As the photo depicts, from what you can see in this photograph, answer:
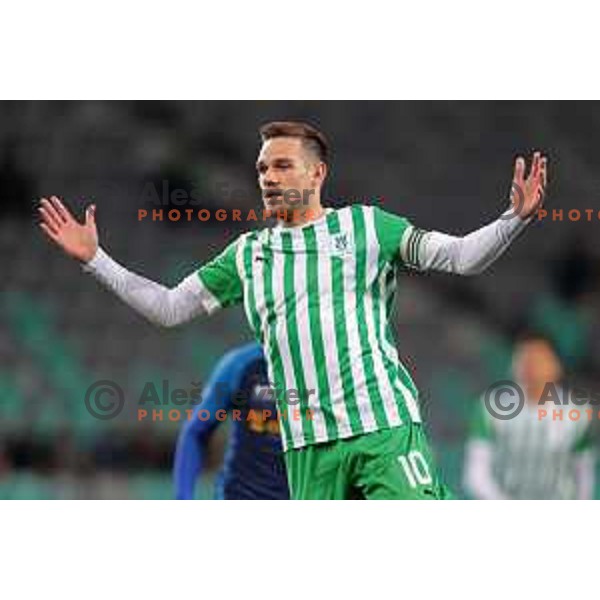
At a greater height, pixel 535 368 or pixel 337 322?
pixel 535 368

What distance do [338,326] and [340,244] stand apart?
27cm

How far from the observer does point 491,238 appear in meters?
4.73

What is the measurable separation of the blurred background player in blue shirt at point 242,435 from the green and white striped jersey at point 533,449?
269cm

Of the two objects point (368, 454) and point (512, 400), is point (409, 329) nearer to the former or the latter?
point (512, 400)

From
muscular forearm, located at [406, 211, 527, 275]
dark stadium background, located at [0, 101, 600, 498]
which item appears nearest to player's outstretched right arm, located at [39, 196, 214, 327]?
muscular forearm, located at [406, 211, 527, 275]

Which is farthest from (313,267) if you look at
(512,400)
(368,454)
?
(512,400)

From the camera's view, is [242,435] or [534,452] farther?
[534,452]

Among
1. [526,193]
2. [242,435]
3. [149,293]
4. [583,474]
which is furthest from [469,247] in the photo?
[583,474]

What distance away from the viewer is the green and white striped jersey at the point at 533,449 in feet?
28.5

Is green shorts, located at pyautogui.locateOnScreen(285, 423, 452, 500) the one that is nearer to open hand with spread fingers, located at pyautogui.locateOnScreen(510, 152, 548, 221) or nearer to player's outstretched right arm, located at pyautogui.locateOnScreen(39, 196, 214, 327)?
player's outstretched right arm, located at pyautogui.locateOnScreen(39, 196, 214, 327)

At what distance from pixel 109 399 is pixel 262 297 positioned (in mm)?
7289

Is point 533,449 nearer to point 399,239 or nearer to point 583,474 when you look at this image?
point 583,474

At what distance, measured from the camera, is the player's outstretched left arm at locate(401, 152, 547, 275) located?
15.5 ft

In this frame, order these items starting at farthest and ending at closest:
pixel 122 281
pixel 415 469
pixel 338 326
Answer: pixel 122 281, pixel 338 326, pixel 415 469
